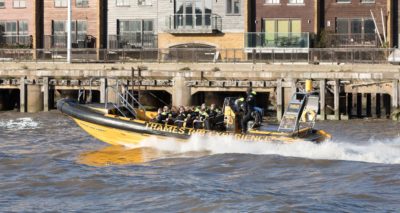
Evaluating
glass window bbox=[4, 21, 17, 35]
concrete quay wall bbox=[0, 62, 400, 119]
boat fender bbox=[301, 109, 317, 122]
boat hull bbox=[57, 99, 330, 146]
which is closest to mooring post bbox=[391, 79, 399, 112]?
concrete quay wall bbox=[0, 62, 400, 119]

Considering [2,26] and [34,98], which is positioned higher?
[2,26]

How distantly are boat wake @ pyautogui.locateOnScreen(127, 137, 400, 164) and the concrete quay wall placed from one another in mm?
13987

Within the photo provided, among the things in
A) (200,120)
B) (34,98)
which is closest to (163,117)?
(200,120)

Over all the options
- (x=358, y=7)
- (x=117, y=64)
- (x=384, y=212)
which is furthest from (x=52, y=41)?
(x=384, y=212)

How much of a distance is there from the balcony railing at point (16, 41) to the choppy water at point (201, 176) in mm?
27102

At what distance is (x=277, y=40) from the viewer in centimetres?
5169

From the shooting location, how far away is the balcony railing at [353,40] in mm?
52688

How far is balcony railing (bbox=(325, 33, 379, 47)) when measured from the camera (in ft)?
173

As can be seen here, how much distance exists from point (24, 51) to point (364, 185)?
33.3m

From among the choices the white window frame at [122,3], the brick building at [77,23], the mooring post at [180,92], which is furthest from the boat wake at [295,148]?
the white window frame at [122,3]

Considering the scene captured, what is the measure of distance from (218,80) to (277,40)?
32.0ft

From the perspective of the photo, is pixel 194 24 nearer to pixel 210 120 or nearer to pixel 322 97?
pixel 322 97

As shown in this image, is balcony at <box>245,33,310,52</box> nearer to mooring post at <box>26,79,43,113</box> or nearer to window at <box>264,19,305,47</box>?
window at <box>264,19,305,47</box>

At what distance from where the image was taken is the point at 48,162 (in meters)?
25.0
